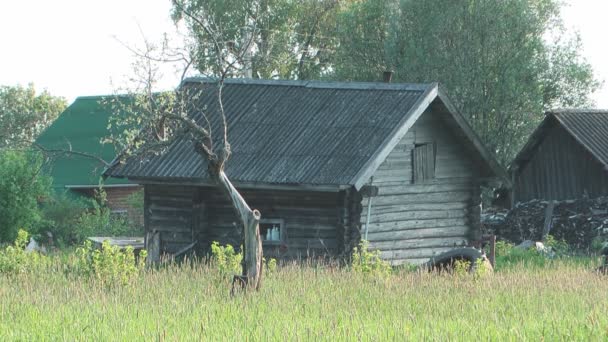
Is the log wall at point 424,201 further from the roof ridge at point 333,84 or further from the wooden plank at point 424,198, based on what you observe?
the roof ridge at point 333,84

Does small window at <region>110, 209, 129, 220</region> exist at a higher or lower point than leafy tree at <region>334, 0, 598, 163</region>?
lower

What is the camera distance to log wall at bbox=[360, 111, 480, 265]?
23.5 meters

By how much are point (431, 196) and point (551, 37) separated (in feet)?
63.6

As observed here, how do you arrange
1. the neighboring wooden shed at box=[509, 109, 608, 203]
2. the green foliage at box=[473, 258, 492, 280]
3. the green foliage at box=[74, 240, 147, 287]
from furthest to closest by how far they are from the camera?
the neighboring wooden shed at box=[509, 109, 608, 203] → the green foliage at box=[473, 258, 492, 280] → the green foliage at box=[74, 240, 147, 287]

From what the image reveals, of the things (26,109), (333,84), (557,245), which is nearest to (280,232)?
(333,84)

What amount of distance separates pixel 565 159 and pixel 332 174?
1351 cm

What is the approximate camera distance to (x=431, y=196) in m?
24.6

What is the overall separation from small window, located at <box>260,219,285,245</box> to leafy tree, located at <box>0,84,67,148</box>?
4527 centimetres

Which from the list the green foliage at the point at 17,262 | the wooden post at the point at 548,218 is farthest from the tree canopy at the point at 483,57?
the green foliage at the point at 17,262

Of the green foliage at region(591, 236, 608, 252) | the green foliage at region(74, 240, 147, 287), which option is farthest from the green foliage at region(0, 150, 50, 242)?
the green foliage at region(74, 240, 147, 287)

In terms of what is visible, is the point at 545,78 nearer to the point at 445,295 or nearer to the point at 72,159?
the point at 72,159

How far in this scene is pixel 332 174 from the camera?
72.1 feet

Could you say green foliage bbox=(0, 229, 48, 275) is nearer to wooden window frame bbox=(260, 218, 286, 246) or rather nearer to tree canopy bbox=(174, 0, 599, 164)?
wooden window frame bbox=(260, 218, 286, 246)

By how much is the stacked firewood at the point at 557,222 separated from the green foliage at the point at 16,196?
13.2 meters
